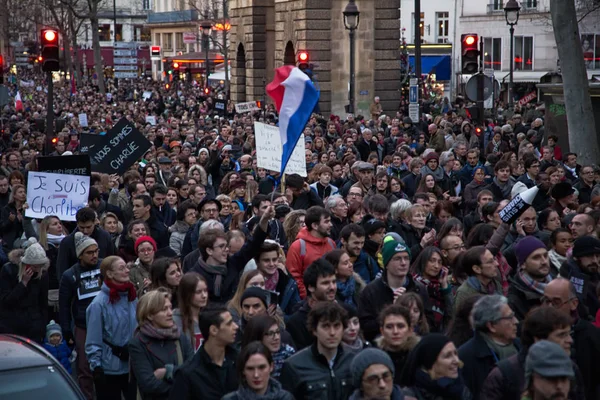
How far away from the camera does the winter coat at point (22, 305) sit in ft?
30.1

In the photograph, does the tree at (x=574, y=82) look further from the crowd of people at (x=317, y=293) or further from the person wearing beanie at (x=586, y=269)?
the person wearing beanie at (x=586, y=269)

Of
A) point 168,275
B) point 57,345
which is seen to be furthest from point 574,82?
point 168,275

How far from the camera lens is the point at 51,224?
429 inches

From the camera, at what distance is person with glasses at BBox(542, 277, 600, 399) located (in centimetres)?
633

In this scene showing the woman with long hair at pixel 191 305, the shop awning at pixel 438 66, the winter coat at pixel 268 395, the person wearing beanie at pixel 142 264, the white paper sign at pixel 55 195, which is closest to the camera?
the winter coat at pixel 268 395

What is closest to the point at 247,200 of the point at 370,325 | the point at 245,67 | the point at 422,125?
the point at 370,325

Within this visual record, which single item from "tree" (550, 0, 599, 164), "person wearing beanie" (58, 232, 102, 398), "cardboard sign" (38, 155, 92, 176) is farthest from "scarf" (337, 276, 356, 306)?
"tree" (550, 0, 599, 164)

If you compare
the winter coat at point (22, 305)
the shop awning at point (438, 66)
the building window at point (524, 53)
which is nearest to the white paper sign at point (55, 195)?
the winter coat at point (22, 305)

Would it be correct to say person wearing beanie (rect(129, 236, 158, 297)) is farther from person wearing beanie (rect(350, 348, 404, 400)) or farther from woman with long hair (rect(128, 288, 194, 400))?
person wearing beanie (rect(350, 348, 404, 400))

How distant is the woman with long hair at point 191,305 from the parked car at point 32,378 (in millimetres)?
1025

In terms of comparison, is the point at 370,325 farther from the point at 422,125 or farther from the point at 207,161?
the point at 422,125

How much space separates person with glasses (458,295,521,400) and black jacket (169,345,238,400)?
4.38ft

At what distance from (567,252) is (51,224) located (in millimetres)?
5275

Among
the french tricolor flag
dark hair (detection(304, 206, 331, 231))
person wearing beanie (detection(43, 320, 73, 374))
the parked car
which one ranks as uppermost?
the french tricolor flag
